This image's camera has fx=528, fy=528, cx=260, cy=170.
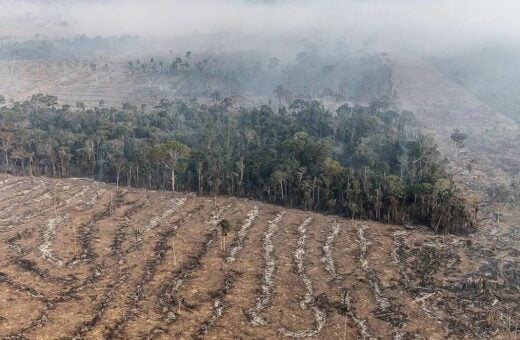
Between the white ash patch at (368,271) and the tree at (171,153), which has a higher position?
the tree at (171,153)

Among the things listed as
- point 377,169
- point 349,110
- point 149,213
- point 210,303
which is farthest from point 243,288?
point 349,110

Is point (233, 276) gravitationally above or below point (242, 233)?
above

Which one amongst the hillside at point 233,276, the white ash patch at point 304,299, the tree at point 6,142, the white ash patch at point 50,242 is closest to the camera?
the white ash patch at point 304,299

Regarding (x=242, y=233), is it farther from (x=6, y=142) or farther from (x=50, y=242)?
(x=6, y=142)

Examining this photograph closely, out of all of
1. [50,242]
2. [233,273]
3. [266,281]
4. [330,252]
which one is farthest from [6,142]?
[266,281]

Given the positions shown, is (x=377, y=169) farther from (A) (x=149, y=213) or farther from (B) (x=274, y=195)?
(A) (x=149, y=213)

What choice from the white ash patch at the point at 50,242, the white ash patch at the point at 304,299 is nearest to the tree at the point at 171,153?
the white ash patch at the point at 50,242

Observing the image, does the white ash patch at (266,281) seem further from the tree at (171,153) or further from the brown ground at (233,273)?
the tree at (171,153)
